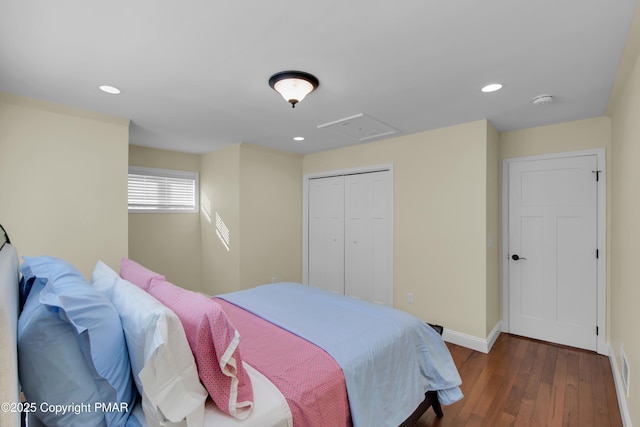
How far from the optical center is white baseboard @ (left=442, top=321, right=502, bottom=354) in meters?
3.08

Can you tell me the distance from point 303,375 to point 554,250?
10.6 feet

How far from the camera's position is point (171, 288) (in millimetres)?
1530

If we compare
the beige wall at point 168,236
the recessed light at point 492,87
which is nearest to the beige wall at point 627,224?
the recessed light at point 492,87

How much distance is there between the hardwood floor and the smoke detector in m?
2.39

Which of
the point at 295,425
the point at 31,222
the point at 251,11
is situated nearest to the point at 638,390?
the point at 295,425

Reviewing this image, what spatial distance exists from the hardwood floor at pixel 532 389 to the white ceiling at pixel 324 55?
7.84ft

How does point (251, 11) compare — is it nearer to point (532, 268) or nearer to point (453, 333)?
point (453, 333)

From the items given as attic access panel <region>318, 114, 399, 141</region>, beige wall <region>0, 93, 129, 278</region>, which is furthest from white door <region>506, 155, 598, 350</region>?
beige wall <region>0, 93, 129, 278</region>

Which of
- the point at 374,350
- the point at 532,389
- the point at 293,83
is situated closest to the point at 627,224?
the point at 532,389

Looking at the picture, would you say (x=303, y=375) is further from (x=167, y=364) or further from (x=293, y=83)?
(x=293, y=83)

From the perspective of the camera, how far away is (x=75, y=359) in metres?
1.05

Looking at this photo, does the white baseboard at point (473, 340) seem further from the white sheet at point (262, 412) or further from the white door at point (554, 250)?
the white sheet at point (262, 412)

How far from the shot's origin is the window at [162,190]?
4.19 meters

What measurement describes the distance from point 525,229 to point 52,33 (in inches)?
174
